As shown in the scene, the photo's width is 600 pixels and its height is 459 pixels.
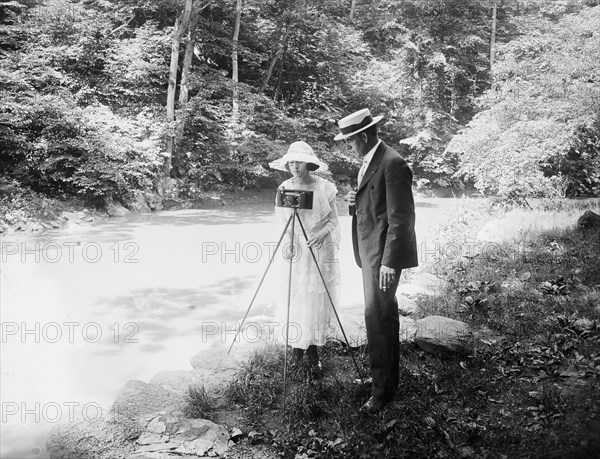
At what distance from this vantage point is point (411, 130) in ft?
73.8

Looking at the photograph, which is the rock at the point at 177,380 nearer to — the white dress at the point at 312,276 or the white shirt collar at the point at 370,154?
the white dress at the point at 312,276

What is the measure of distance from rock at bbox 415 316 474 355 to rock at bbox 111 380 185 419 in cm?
196

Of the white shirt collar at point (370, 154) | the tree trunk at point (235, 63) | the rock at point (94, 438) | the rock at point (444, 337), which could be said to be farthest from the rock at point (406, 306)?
the tree trunk at point (235, 63)

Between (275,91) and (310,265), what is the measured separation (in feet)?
57.6

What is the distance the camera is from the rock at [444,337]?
12.1ft

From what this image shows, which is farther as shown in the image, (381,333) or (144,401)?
(144,401)

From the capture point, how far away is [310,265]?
365 centimetres

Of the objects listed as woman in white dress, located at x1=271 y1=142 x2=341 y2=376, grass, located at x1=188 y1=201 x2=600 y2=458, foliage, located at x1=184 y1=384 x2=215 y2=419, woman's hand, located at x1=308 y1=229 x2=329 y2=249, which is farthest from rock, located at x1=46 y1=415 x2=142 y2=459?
woman's hand, located at x1=308 y1=229 x2=329 y2=249

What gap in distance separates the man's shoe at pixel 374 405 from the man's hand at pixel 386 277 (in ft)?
2.33

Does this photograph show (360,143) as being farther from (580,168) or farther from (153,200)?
(153,200)

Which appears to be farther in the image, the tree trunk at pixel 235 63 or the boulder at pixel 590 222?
the tree trunk at pixel 235 63

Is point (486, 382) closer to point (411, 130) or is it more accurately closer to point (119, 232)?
point (119, 232)

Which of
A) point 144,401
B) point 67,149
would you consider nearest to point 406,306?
point 144,401

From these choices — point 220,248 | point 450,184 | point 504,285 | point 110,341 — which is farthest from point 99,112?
point 450,184
